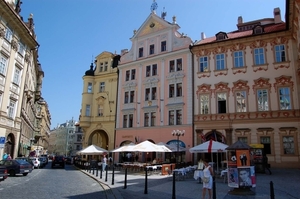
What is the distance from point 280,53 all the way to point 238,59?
4175 millimetres

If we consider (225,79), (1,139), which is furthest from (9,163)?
(225,79)

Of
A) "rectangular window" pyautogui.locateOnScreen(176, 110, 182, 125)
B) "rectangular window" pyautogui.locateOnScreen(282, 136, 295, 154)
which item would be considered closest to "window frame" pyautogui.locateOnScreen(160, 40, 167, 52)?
"rectangular window" pyautogui.locateOnScreen(176, 110, 182, 125)

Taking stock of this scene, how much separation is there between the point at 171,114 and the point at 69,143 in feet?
387

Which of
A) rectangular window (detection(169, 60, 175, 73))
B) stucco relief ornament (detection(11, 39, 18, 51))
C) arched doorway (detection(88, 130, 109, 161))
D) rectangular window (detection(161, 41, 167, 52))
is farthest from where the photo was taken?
arched doorway (detection(88, 130, 109, 161))

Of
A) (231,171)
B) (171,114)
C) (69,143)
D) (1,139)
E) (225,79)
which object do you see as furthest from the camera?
(69,143)

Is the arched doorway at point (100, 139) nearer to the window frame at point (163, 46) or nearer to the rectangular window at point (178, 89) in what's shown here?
the rectangular window at point (178, 89)

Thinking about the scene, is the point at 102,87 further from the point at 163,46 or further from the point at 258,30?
the point at 258,30

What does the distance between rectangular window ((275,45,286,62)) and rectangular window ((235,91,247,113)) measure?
191 inches

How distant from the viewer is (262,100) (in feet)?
85.1

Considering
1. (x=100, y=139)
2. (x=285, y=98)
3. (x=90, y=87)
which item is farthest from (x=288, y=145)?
(x=90, y=87)

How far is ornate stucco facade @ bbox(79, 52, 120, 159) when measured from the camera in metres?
37.4

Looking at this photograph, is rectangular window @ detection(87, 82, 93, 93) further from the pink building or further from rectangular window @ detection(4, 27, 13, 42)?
rectangular window @ detection(4, 27, 13, 42)

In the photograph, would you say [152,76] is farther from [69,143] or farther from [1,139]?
[69,143]

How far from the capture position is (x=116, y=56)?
40531 mm
